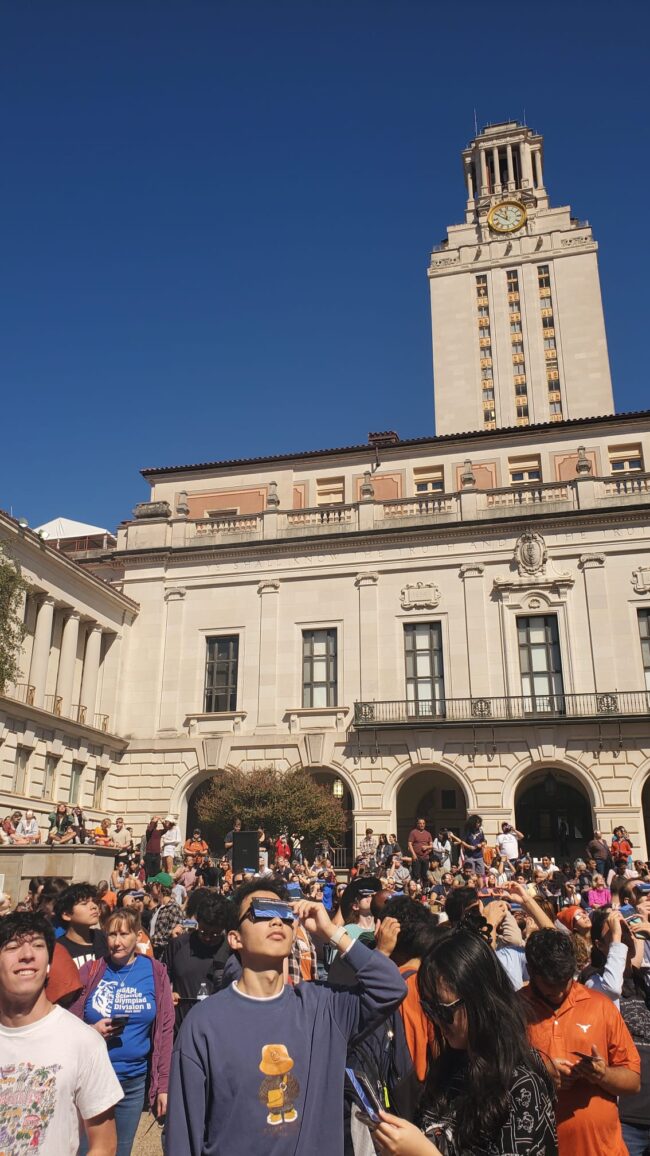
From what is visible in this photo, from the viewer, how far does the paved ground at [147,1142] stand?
22.1ft

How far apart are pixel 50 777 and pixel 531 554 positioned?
1886cm

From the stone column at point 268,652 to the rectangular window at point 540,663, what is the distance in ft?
30.5

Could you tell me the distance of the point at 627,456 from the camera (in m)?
35.5

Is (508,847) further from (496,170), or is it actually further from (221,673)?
(496,170)

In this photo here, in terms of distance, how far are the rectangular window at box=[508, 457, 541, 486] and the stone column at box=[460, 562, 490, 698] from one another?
6177 mm

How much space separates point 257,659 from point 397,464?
1099 centimetres

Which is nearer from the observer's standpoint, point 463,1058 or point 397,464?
point 463,1058

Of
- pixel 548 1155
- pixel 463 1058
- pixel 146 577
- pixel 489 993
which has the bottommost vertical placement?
Answer: pixel 548 1155

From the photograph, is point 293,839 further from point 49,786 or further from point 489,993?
point 489,993

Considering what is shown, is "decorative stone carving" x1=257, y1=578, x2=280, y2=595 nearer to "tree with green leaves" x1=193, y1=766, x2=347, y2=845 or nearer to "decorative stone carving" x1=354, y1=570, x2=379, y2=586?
"decorative stone carving" x1=354, y1=570, x2=379, y2=586

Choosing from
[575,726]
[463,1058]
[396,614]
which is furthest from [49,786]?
[463,1058]

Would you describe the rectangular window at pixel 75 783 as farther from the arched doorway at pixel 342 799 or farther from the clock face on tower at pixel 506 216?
the clock face on tower at pixel 506 216

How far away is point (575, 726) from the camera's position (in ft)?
95.8

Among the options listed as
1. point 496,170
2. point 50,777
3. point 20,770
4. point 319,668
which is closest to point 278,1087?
point 20,770
